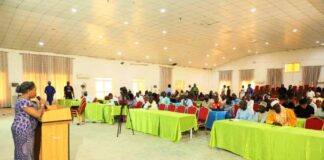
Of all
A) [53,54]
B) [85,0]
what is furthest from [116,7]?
[53,54]

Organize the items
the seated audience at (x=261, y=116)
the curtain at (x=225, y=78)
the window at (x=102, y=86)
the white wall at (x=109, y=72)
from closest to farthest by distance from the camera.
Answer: the seated audience at (x=261, y=116), the white wall at (x=109, y=72), the window at (x=102, y=86), the curtain at (x=225, y=78)

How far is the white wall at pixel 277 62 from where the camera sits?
1606 cm

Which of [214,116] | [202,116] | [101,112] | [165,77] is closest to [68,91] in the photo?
[101,112]

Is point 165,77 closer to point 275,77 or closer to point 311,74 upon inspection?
point 275,77

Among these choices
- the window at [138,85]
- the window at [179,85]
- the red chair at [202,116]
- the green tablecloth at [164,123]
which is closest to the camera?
the green tablecloth at [164,123]

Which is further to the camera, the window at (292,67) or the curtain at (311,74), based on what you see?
the window at (292,67)

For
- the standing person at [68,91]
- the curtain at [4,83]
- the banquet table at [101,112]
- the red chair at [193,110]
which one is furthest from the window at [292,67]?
the curtain at [4,83]

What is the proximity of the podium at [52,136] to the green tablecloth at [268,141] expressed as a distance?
326 centimetres

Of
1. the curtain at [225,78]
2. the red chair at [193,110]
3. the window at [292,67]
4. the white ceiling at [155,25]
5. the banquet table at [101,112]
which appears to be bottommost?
the banquet table at [101,112]

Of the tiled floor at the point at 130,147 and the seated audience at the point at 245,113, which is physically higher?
the seated audience at the point at 245,113

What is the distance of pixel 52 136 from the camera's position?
10.2 feet

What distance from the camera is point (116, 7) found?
802cm

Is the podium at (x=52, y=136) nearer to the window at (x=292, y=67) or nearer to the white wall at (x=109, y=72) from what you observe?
the white wall at (x=109, y=72)

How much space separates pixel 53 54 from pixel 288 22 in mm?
13465
